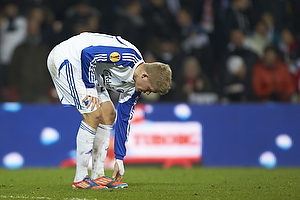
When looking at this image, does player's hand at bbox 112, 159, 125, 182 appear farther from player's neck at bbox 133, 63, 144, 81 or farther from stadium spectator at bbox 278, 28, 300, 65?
stadium spectator at bbox 278, 28, 300, 65

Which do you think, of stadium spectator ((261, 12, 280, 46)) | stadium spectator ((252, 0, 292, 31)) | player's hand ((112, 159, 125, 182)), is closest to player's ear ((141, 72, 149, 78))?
player's hand ((112, 159, 125, 182))

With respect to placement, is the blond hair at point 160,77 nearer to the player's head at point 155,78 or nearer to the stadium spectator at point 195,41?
the player's head at point 155,78

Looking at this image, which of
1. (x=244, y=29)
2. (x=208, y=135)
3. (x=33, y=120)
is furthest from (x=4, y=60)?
(x=244, y=29)

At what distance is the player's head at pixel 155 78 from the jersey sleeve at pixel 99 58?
0.22 meters

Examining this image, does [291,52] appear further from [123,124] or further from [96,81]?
[96,81]

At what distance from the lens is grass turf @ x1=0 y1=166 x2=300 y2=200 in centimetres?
612

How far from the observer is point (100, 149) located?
7145 millimetres

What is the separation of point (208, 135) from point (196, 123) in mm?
319

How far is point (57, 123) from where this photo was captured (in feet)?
36.7

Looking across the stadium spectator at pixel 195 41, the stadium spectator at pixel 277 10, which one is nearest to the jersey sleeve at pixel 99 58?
the stadium spectator at pixel 195 41

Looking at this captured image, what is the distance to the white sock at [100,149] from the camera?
280 inches

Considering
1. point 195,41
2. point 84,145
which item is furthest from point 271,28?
point 84,145

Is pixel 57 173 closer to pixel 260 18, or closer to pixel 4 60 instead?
pixel 4 60

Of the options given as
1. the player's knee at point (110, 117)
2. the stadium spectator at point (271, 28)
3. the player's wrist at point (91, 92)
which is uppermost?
the stadium spectator at point (271, 28)
